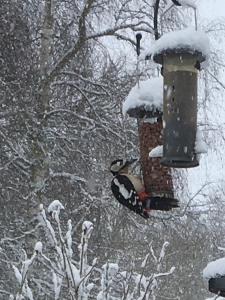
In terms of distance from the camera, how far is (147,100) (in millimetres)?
3629

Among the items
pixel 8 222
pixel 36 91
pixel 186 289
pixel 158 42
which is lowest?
pixel 186 289

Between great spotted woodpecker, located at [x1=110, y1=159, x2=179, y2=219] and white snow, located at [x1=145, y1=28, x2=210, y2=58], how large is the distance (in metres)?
0.59

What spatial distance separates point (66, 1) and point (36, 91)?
1.18m

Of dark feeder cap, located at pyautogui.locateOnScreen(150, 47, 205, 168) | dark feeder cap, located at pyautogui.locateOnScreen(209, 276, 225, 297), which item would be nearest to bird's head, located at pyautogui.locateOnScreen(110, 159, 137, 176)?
dark feeder cap, located at pyautogui.locateOnScreen(150, 47, 205, 168)

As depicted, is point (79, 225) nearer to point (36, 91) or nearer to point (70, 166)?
point (70, 166)

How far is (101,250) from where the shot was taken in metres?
9.04

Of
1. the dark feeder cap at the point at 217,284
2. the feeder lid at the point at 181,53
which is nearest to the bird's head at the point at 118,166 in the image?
the feeder lid at the point at 181,53

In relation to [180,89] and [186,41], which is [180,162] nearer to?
[180,89]

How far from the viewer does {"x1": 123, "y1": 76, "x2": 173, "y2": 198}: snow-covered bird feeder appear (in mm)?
3617

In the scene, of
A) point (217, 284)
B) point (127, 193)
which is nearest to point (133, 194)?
point (127, 193)

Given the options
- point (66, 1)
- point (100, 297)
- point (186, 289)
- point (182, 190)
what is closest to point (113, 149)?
point (182, 190)

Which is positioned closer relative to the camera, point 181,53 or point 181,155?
point 181,155

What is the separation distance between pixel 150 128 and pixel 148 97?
0.60 ft

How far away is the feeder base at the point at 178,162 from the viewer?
322 cm
